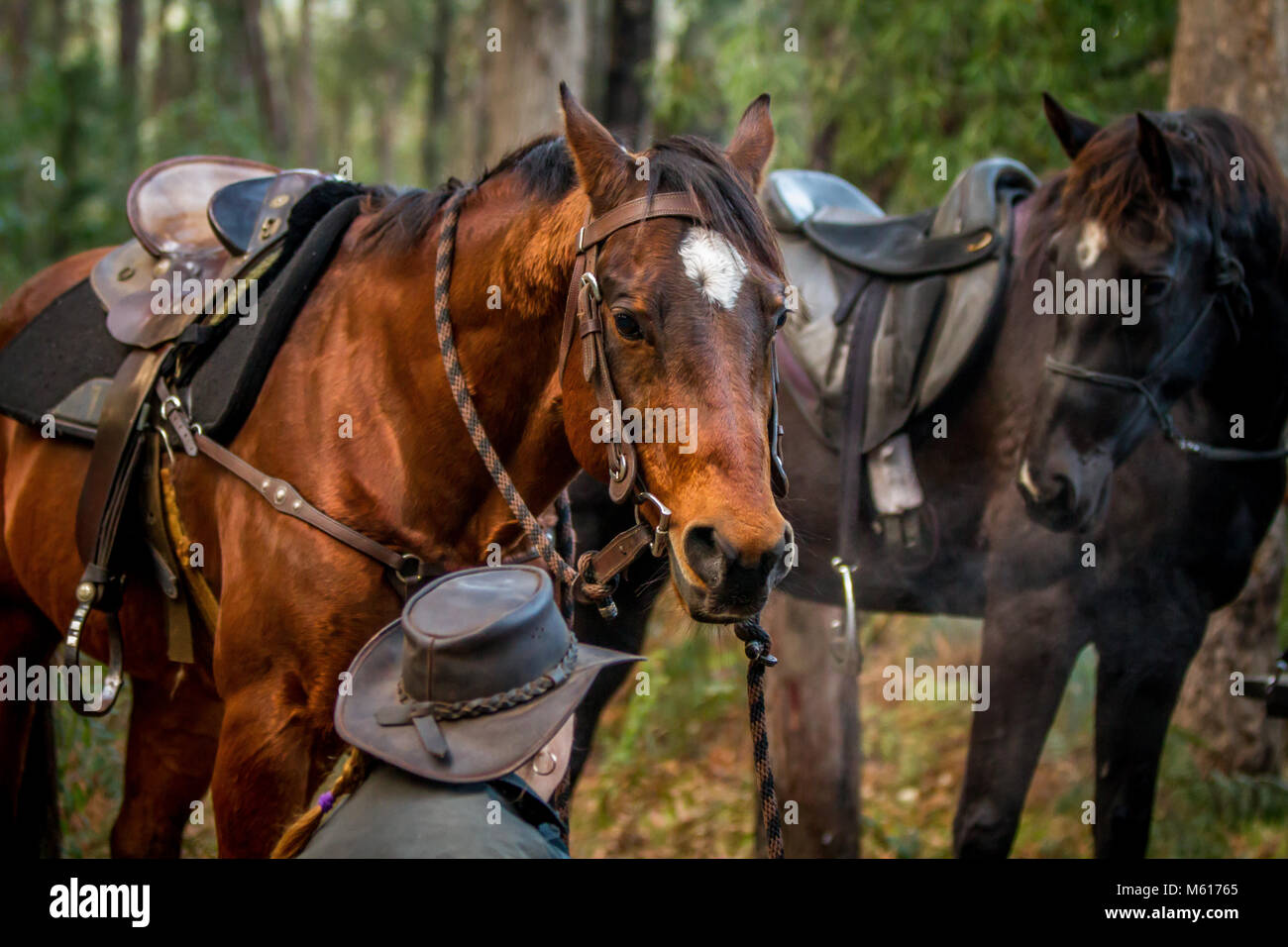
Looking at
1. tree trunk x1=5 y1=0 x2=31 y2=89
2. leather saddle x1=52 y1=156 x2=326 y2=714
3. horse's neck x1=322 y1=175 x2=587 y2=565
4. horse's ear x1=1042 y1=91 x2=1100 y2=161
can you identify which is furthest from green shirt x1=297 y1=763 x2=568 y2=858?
tree trunk x1=5 y1=0 x2=31 y2=89

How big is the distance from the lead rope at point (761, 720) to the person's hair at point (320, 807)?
2.52 ft

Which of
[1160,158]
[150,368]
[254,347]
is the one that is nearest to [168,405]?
[150,368]

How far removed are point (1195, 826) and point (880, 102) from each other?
15.7 ft

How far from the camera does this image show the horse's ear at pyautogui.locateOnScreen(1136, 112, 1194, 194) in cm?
329

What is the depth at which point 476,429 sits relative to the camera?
254 centimetres

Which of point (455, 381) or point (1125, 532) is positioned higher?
point (455, 381)

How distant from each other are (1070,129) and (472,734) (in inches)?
118

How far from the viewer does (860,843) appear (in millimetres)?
5715

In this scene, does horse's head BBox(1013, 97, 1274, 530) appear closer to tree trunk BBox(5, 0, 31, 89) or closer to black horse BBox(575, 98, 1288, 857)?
black horse BBox(575, 98, 1288, 857)

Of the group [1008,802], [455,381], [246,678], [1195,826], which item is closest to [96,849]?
[246,678]

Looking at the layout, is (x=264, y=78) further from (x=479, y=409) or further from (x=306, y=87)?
(x=479, y=409)
